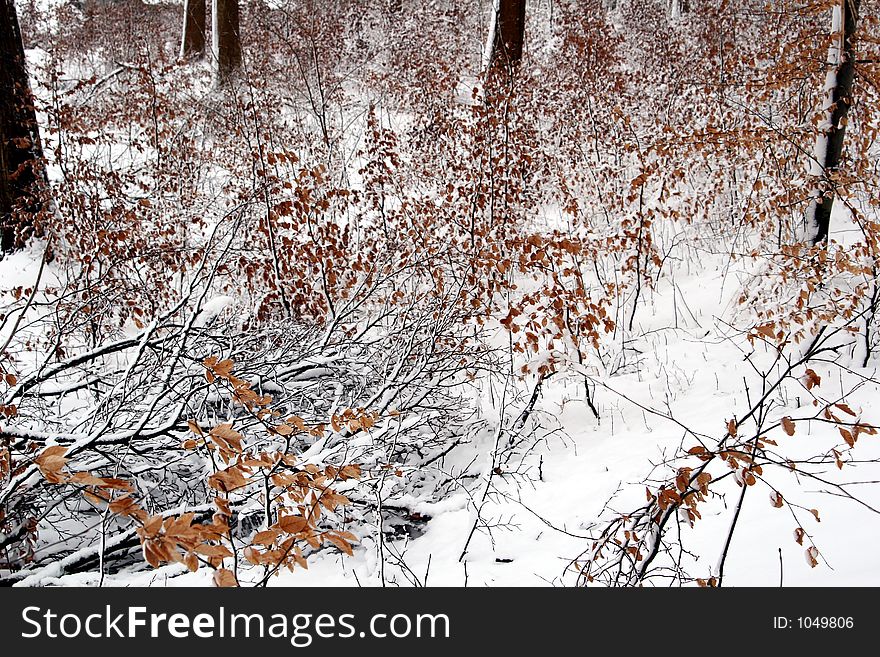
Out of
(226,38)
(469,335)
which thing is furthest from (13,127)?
(469,335)

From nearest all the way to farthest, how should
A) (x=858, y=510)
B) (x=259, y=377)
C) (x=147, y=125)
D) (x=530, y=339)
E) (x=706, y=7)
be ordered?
(x=858, y=510)
(x=259, y=377)
(x=530, y=339)
(x=147, y=125)
(x=706, y=7)

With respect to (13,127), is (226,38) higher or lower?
higher

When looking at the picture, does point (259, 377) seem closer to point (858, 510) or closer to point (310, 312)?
point (310, 312)

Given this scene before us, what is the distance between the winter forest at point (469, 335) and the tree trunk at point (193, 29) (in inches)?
99.1

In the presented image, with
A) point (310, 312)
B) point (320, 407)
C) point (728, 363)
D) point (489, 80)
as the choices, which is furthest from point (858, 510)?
point (489, 80)

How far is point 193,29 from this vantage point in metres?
13.8

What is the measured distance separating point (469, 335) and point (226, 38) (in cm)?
908

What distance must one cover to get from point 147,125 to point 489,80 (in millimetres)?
5864

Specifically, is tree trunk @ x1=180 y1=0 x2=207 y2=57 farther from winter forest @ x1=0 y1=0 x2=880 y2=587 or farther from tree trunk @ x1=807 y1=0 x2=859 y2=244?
tree trunk @ x1=807 y1=0 x2=859 y2=244

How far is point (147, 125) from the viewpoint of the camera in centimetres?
1020

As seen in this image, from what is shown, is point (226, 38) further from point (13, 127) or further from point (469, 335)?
point (469, 335)

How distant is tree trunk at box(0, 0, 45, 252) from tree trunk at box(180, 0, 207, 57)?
7198 millimetres

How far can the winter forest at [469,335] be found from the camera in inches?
96.9

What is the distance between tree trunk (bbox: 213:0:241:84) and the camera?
11.3m
